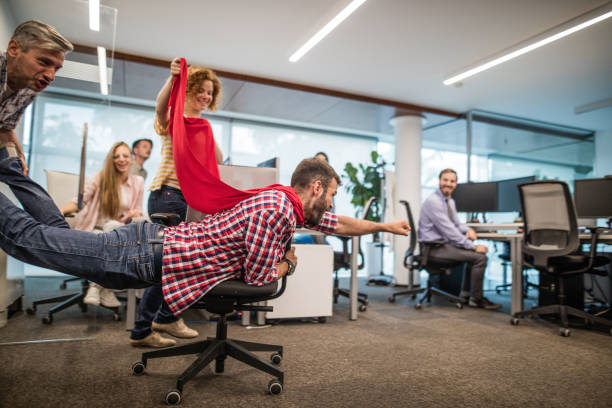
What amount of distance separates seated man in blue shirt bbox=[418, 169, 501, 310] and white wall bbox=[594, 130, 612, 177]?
5.07 metres

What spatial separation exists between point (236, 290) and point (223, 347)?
1.19ft

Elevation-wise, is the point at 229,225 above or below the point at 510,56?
below

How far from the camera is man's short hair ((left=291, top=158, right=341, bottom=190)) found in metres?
1.45

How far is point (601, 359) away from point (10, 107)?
3.19 metres

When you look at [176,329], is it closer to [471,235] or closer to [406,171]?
[471,235]

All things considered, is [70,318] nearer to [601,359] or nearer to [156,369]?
[156,369]

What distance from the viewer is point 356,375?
5.93 ft

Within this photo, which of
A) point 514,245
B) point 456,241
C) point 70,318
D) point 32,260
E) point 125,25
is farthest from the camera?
point 125,25

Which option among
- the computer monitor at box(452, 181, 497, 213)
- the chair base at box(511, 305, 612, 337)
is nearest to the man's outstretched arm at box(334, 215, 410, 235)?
the chair base at box(511, 305, 612, 337)

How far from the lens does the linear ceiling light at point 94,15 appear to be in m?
2.23

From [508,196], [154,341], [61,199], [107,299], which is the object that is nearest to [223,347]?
[154,341]

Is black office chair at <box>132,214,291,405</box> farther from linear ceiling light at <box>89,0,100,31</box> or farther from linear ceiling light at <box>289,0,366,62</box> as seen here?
linear ceiling light at <box>289,0,366,62</box>

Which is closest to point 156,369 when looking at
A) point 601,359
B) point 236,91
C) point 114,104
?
point 601,359

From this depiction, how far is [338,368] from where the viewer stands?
190 cm
